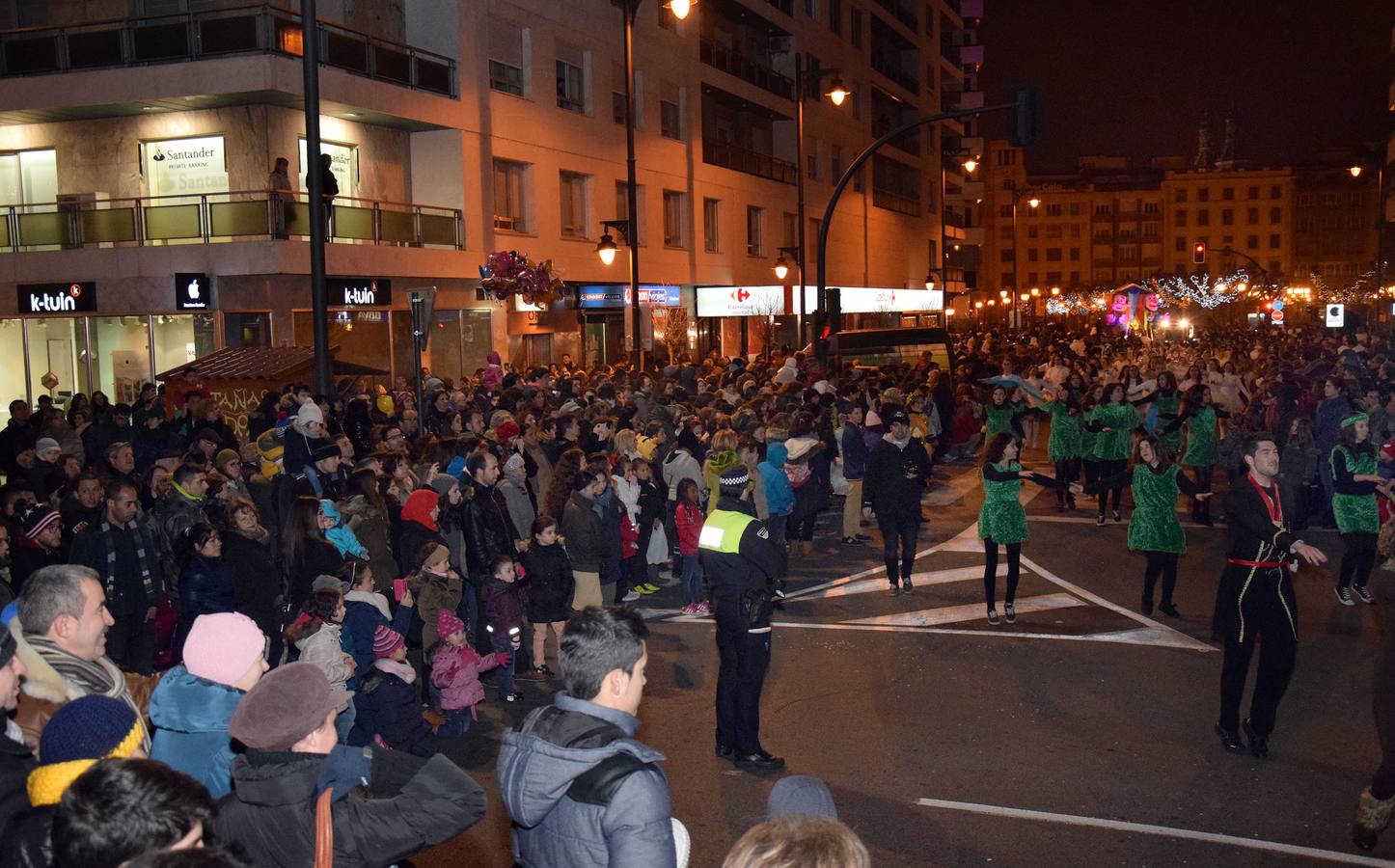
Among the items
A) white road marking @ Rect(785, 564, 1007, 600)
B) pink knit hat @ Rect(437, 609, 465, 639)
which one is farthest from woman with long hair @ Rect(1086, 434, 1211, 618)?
pink knit hat @ Rect(437, 609, 465, 639)

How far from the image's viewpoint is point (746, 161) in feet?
147

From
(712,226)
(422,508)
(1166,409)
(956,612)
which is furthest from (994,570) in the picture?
(712,226)

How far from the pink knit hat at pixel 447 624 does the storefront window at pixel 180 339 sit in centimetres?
1796

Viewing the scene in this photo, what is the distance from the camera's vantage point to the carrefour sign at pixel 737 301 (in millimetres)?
40375

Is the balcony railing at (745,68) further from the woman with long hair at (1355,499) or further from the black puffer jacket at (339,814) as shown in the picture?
the black puffer jacket at (339,814)

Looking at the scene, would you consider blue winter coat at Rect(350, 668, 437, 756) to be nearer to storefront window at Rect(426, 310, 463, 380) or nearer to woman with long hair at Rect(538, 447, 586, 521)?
woman with long hair at Rect(538, 447, 586, 521)

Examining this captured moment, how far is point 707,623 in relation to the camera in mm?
11906

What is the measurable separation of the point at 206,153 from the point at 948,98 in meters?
60.9

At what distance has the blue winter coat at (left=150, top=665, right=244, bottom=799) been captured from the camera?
4570 millimetres

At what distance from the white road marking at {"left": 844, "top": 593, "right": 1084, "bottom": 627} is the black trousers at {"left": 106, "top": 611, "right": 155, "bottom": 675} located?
596 cm

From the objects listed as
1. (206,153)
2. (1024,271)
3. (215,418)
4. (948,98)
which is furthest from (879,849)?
(1024,271)

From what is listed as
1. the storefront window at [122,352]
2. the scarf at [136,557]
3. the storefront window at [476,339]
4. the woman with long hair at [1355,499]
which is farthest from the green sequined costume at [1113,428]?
the storefront window at [122,352]

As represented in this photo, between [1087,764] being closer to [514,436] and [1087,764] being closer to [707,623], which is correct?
[707,623]

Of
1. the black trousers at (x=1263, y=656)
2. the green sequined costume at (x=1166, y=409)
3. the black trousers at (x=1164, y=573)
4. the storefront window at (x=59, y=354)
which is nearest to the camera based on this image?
the black trousers at (x=1263, y=656)
